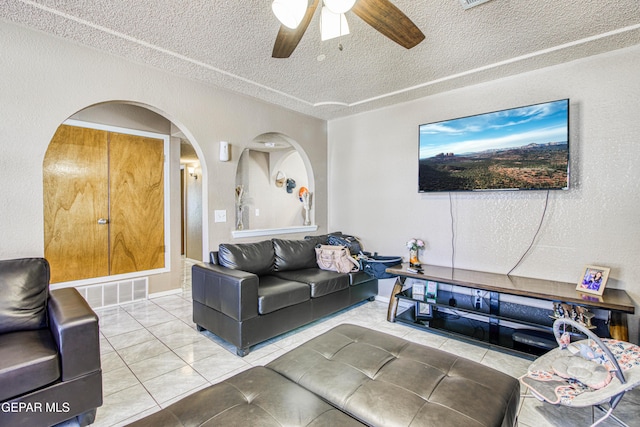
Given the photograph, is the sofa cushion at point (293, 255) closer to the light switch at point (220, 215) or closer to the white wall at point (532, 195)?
the light switch at point (220, 215)

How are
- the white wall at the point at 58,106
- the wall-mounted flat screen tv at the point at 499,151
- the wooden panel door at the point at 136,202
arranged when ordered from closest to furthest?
the white wall at the point at 58,106 < the wall-mounted flat screen tv at the point at 499,151 < the wooden panel door at the point at 136,202

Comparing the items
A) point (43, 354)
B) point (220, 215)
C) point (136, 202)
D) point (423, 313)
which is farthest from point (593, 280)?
point (136, 202)

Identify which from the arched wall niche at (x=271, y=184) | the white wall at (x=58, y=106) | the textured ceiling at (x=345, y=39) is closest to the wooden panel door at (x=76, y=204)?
the white wall at (x=58, y=106)

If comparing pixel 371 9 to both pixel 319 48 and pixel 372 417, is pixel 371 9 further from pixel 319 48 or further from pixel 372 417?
pixel 372 417

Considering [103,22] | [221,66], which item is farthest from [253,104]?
[103,22]

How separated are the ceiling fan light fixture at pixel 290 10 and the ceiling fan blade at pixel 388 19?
0.88 ft

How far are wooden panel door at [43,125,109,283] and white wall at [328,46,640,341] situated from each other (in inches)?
132

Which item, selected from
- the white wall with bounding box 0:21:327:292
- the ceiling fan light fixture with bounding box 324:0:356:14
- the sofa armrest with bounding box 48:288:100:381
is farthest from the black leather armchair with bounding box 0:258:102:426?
the ceiling fan light fixture with bounding box 324:0:356:14

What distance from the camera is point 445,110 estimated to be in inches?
139

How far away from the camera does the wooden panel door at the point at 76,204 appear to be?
11.4 feet

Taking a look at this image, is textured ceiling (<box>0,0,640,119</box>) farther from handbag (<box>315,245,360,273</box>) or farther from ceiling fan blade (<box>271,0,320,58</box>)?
handbag (<box>315,245,360,273</box>)

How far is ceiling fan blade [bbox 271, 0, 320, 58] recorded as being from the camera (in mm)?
1590

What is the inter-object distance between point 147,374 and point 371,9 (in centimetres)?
282

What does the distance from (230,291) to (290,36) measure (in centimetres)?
196
